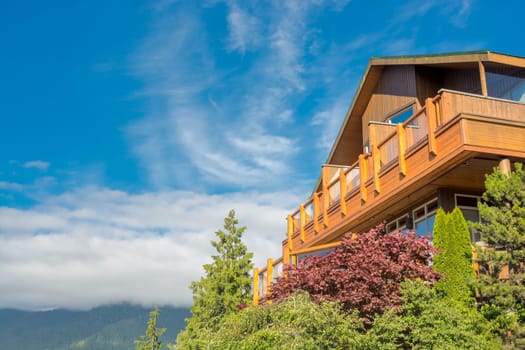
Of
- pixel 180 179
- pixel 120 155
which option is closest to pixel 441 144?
pixel 120 155

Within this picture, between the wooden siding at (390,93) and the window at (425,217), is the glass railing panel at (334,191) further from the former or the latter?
the wooden siding at (390,93)

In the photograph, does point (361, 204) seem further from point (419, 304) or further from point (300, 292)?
point (419, 304)

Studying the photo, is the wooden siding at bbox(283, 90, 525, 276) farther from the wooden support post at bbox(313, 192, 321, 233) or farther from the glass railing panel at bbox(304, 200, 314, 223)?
the glass railing panel at bbox(304, 200, 314, 223)

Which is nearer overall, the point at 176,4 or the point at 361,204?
the point at 361,204

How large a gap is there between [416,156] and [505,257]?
3641 millimetres

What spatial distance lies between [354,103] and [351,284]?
11.9m

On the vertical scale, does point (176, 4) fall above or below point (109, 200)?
below

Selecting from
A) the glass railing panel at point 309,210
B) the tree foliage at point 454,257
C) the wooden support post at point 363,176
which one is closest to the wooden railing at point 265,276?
the glass railing panel at point 309,210

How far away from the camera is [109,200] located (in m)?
174

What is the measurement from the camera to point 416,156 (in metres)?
14.0

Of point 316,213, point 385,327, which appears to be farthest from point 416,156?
point 316,213

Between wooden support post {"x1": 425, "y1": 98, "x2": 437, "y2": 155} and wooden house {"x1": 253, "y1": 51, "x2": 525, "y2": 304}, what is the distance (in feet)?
0.07

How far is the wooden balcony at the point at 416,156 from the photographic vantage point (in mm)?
12250

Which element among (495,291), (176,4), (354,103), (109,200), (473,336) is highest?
(109,200)
